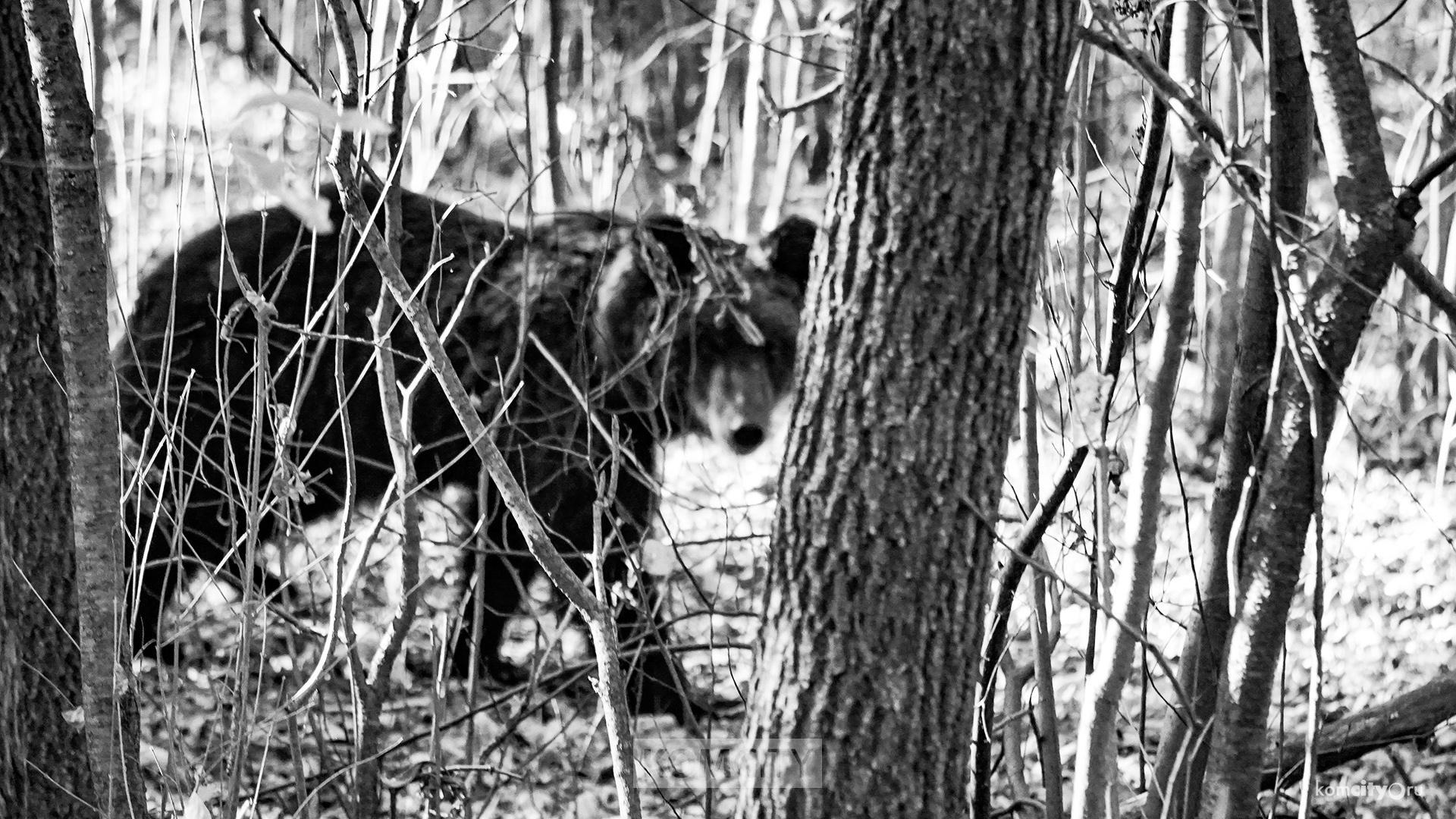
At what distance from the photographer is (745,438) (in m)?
5.29

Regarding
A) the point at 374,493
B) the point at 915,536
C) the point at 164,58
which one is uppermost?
the point at 164,58

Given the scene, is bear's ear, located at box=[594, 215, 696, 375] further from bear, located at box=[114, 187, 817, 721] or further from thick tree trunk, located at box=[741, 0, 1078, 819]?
thick tree trunk, located at box=[741, 0, 1078, 819]

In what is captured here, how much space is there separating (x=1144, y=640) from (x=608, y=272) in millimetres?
3505

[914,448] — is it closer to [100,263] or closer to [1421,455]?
[100,263]

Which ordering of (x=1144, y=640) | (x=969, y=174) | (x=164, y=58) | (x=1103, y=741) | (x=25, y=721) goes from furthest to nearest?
1. (x=164, y=58)
2. (x=25, y=721)
3. (x=1103, y=741)
4. (x=1144, y=640)
5. (x=969, y=174)

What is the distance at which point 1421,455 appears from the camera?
7102 mm

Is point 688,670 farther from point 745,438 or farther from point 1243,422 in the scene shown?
point 1243,422

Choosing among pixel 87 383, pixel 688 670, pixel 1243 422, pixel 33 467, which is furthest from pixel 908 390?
pixel 688 670

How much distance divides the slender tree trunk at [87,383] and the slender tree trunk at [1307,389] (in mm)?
2129

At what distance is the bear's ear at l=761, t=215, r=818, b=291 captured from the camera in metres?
5.43

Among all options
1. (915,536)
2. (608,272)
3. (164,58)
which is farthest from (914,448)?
(164,58)

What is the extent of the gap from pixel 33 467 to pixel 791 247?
337 centimetres

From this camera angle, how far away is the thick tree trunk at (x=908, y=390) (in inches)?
67.1

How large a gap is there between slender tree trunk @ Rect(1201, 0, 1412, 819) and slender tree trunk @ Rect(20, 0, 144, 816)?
213cm
